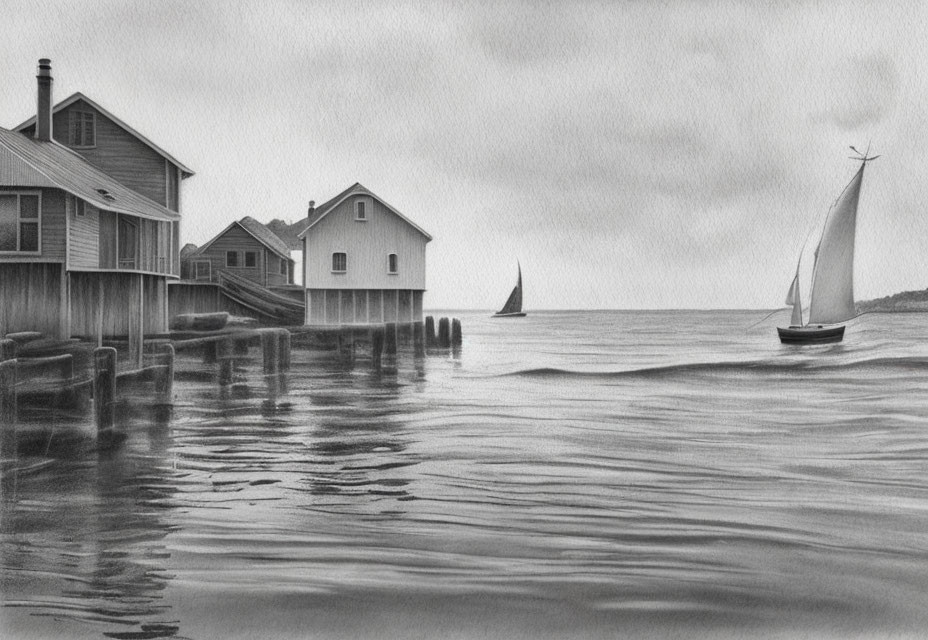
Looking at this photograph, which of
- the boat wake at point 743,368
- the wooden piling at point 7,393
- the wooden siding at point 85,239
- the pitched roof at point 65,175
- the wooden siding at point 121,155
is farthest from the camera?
the boat wake at point 743,368

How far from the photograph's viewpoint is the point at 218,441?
1211 cm

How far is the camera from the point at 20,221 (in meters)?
21.7

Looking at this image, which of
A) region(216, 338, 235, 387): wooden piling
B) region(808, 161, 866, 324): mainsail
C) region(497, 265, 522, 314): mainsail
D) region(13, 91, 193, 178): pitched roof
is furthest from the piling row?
region(497, 265, 522, 314): mainsail

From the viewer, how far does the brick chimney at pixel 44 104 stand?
2608cm

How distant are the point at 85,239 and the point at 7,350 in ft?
46.9

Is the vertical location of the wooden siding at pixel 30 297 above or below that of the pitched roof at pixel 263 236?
below

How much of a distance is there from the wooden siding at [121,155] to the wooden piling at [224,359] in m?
11.2

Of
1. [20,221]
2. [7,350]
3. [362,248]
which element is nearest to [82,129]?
[20,221]

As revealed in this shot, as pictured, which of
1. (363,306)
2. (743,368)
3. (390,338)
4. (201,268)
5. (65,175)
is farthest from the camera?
(201,268)

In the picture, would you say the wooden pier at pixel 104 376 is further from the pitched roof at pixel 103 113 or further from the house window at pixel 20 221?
the pitched roof at pixel 103 113

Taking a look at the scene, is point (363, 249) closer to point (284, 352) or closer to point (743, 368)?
Result: point (743, 368)

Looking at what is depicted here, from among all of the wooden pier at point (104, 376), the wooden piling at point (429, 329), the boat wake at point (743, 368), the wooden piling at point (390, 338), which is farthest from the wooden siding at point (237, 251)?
the boat wake at point (743, 368)

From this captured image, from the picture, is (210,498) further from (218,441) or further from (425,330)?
(425,330)

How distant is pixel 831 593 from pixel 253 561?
12.4 ft
